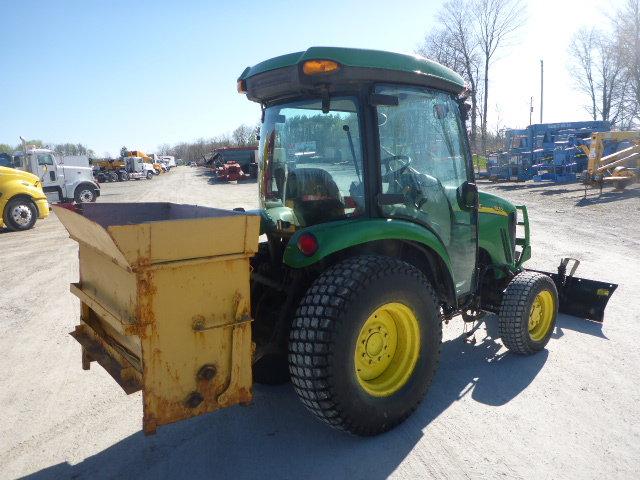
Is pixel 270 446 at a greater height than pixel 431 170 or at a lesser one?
lesser

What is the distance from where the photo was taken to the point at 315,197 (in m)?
3.08

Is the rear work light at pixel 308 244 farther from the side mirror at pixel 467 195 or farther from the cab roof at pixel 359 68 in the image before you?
the side mirror at pixel 467 195

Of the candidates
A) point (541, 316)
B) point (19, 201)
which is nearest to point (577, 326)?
point (541, 316)

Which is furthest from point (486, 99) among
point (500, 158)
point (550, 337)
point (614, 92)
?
point (550, 337)

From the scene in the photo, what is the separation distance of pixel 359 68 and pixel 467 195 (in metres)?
1.32

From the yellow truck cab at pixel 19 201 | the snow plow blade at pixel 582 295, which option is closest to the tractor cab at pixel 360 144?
the snow plow blade at pixel 582 295

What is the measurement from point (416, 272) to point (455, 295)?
2.03 ft

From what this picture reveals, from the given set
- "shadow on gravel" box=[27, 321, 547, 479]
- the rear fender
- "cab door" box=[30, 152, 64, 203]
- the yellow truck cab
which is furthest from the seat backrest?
"cab door" box=[30, 152, 64, 203]

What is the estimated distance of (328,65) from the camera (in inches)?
105

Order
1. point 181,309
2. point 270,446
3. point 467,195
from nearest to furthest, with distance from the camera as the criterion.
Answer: point 181,309 → point 270,446 → point 467,195

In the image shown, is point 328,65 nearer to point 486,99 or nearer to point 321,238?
point 321,238

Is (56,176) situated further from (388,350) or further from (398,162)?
(388,350)

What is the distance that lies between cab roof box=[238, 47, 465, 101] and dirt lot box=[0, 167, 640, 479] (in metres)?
2.09

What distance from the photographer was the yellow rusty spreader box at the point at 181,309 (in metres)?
2.23
